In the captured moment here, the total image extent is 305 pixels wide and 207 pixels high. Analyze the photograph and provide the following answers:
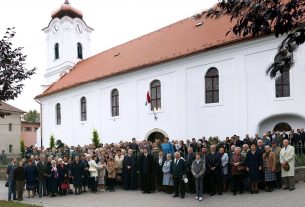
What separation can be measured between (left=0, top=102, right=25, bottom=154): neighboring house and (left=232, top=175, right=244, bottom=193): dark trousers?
139ft

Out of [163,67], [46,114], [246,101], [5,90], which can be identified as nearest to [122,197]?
[5,90]

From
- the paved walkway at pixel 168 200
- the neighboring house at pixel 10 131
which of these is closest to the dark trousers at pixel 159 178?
the paved walkway at pixel 168 200

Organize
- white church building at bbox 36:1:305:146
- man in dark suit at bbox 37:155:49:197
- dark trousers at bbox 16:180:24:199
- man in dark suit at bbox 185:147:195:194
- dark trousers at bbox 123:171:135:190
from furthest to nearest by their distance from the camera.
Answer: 1. white church building at bbox 36:1:305:146
2. dark trousers at bbox 123:171:135:190
3. man in dark suit at bbox 37:155:49:197
4. dark trousers at bbox 16:180:24:199
5. man in dark suit at bbox 185:147:195:194

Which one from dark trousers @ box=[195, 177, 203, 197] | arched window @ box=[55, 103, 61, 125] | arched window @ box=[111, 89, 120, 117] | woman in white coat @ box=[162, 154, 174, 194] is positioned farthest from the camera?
arched window @ box=[55, 103, 61, 125]

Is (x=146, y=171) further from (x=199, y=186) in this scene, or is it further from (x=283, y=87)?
(x=283, y=87)

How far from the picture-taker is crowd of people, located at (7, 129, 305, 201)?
487 inches

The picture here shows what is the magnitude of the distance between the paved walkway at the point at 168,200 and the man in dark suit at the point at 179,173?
332 mm

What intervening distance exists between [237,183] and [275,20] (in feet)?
33.4

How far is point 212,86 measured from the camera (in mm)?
22406

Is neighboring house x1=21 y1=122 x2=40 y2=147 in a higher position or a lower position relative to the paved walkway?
Answer: higher

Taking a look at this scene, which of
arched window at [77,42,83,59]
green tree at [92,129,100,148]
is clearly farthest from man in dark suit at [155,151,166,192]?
arched window at [77,42,83,59]

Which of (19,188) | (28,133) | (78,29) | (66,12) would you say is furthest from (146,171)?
(28,133)

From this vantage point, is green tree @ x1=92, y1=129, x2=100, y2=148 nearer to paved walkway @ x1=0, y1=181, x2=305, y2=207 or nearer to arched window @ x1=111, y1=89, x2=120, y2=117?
arched window @ x1=111, y1=89, x2=120, y2=117

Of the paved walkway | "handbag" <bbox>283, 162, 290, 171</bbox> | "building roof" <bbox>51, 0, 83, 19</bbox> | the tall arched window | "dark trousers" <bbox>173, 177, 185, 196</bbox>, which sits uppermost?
"building roof" <bbox>51, 0, 83, 19</bbox>
